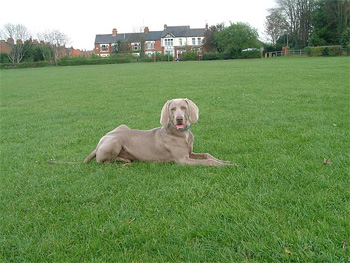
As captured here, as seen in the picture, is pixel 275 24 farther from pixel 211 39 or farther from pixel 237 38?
pixel 211 39

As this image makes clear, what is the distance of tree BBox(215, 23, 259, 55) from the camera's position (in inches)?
2382

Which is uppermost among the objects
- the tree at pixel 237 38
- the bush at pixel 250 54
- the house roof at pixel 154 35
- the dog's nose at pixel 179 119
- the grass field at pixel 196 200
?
the house roof at pixel 154 35

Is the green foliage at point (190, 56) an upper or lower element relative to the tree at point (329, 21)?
lower

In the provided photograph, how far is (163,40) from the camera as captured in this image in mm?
86938

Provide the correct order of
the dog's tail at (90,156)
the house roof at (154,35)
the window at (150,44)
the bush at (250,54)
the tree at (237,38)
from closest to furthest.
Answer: the dog's tail at (90,156), the bush at (250,54), the tree at (237,38), the house roof at (154,35), the window at (150,44)

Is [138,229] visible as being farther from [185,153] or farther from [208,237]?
[185,153]

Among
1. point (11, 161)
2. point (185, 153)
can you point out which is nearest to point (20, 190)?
point (11, 161)

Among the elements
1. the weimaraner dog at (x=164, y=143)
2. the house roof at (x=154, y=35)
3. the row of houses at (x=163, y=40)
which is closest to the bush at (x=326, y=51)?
the row of houses at (x=163, y=40)

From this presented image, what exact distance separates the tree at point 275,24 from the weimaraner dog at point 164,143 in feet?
226

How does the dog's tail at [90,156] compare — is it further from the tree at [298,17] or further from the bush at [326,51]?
the tree at [298,17]

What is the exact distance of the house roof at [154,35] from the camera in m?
84.2

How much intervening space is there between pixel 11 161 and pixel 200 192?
3.48 m

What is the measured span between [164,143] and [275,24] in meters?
71.3

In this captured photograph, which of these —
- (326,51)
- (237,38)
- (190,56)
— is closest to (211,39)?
(237,38)
